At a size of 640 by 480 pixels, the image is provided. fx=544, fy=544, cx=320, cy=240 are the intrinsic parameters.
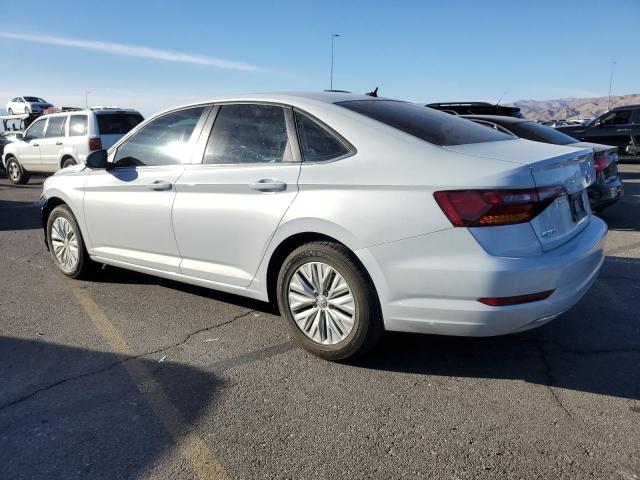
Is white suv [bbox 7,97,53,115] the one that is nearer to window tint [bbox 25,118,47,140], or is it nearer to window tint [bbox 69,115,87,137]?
window tint [bbox 25,118,47,140]

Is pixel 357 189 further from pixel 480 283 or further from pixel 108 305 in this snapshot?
pixel 108 305

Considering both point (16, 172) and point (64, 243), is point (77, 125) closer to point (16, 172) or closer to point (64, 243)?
point (16, 172)

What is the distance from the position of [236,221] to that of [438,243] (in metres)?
1.49

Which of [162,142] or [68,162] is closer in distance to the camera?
[162,142]

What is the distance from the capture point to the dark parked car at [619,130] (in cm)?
1599

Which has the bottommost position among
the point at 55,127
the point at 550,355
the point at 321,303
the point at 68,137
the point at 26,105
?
the point at 26,105

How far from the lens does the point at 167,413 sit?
2.92m

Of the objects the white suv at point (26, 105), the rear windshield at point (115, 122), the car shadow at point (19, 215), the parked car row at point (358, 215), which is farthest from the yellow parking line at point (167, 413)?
the white suv at point (26, 105)

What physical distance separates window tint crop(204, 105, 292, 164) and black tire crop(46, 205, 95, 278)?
1.88 meters

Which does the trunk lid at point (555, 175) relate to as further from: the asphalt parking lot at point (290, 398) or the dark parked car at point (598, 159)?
the dark parked car at point (598, 159)

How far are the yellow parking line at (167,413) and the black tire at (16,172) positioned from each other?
13.1 meters

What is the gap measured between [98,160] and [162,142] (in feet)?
2.06

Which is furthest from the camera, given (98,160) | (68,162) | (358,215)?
(68,162)

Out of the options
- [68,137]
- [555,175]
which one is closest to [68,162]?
[68,137]
